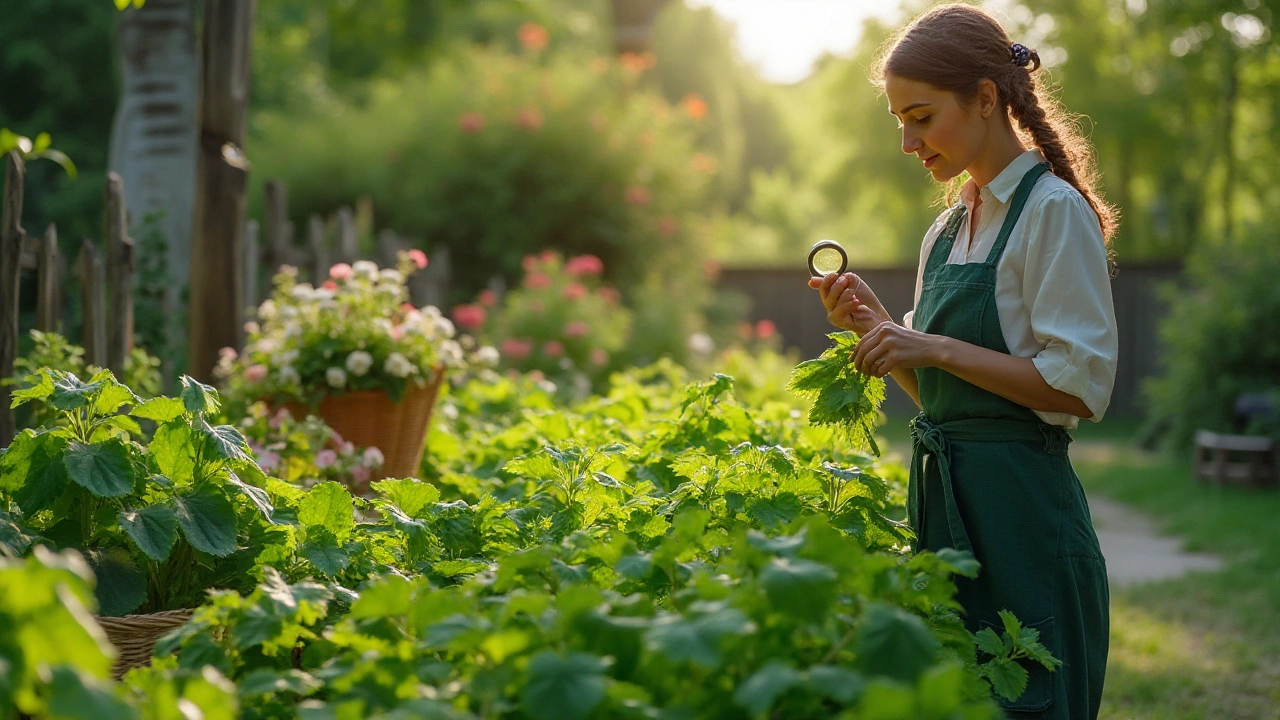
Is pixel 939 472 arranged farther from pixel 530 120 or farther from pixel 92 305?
pixel 530 120

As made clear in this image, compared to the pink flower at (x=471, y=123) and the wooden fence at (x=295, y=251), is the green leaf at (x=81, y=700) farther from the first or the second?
the pink flower at (x=471, y=123)

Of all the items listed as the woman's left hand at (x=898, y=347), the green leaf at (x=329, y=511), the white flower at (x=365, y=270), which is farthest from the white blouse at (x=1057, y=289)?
the white flower at (x=365, y=270)

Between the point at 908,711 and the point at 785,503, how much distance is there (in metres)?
1.00

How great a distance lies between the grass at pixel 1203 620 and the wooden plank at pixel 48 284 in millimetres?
3985

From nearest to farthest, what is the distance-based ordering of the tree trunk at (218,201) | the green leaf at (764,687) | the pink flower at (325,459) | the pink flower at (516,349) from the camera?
the green leaf at (764,687), the pink flower at (325,459), the tree trunk at (218,201), the pink flower at (516,349)

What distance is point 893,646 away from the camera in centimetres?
127

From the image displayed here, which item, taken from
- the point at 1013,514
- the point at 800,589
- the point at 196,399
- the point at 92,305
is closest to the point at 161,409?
the point at 196,399

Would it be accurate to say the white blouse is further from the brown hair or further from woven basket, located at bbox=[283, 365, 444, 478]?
woven basket, located at bbox=[283, 365, 444, 478]

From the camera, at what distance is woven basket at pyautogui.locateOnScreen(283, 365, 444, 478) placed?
374 centimetres

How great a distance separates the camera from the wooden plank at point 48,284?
4.11m

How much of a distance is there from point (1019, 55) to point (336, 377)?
235 cm

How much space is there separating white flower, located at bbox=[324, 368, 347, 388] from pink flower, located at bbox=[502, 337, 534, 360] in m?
3.93

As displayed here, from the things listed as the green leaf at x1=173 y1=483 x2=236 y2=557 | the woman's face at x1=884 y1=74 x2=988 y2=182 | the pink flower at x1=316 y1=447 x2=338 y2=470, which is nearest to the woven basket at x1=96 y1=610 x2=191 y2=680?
the green leaf at x1=173 y1=483 x2=236 y2=557

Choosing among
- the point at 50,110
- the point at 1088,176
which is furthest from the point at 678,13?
the point at 1088,176
